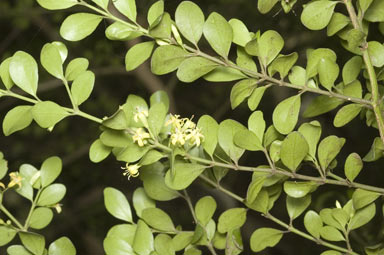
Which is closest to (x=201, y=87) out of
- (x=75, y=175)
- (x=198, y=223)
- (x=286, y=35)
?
(x=75, y=175)

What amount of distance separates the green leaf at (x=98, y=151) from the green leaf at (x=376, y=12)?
0.25 metres

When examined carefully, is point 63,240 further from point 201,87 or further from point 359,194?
point 201,87

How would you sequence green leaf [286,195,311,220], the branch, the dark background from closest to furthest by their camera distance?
the branch
green leaf [286,195,311,220]
the dark background

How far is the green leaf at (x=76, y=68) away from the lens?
50cm

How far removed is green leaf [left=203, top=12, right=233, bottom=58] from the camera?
451 millimetres

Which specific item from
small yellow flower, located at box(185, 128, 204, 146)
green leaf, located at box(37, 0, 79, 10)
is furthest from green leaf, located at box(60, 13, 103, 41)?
small yellow flower, located at box(185, 128, 204, 146)

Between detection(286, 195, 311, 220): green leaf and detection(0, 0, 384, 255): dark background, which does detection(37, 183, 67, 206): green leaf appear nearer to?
detection(286, 195, 311, 220): green leaf

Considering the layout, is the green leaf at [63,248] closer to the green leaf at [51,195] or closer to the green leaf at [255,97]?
the green leaf at [51,195]

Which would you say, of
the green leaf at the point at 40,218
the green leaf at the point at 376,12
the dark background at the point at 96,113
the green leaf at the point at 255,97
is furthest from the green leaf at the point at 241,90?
the dark background at the point at 96,113

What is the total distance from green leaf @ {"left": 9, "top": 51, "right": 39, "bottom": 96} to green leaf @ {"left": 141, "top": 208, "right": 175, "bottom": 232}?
0.16 meters

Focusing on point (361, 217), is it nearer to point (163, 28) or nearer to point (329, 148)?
point (329, 148)

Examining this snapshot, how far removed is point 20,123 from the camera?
0.47 m

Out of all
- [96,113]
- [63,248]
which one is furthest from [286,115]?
[96,113]

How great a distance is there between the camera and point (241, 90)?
46 cm
